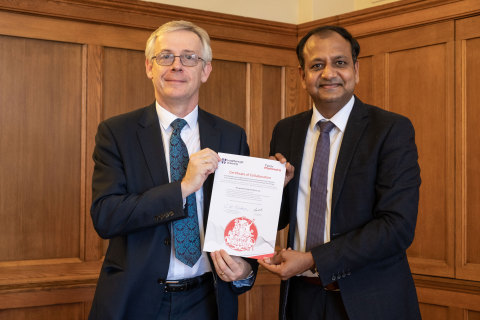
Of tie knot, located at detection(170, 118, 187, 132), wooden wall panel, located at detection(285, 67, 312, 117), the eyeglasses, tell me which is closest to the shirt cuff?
tie knot, located at detection(170, 118, 187, 132)

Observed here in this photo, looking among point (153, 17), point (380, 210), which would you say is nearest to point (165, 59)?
point (380, 210)

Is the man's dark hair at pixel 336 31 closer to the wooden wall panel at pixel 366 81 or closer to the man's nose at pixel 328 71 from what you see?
the man's nose at pixel 328 71

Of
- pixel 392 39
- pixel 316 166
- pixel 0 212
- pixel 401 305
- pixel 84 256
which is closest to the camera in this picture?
pixel 401 305

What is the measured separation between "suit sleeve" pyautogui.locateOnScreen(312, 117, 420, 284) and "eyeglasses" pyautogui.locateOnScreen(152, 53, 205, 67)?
0.78m

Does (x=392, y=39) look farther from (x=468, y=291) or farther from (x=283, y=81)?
(x=468, y=291)

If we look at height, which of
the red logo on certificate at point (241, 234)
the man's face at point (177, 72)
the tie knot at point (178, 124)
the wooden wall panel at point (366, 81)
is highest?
the wooden wall panel at point (366, 81)

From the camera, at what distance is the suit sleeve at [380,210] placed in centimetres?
192

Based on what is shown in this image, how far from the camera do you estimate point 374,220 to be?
1.97 m

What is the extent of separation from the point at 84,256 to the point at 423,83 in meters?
2.59

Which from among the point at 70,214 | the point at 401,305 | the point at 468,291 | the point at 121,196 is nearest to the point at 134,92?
the point at 70,214

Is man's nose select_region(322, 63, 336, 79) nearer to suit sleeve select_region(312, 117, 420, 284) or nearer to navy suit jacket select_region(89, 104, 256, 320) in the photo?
suit sleeve select_region(312, 117, 420, 284)

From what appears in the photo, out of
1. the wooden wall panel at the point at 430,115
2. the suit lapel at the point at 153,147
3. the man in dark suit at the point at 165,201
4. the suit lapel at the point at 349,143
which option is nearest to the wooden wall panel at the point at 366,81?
the wooden wall panel at the point at 430,115

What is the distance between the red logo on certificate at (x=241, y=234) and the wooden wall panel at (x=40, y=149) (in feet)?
5.94

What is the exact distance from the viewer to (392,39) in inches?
146
